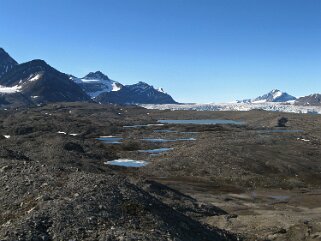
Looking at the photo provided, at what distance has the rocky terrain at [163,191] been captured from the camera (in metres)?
32.7

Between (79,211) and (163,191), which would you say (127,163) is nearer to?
(163,191)

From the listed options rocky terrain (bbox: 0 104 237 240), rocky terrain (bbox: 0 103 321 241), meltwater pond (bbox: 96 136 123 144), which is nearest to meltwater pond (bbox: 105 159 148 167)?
rocky terrain (bbox: 0 103 321 241)

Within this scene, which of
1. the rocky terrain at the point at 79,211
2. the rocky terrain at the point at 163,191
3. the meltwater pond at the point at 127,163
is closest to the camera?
the rocky terrain at the point at 79,211

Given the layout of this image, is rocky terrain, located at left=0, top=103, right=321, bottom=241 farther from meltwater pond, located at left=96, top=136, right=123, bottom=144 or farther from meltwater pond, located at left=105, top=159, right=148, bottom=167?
meltwater pond, located at left=96, top=136, right=123, bottom=144

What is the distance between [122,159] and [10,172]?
67147mm

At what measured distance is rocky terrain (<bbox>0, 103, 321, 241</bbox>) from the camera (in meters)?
32.7

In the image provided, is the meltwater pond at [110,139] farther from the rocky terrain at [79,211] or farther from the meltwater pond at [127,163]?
the rocky terrain at [79,211]

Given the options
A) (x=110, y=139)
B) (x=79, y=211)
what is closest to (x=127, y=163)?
(x=110, y=139)

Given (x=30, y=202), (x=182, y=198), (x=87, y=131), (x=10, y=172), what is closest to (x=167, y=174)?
(x=182, y=198)

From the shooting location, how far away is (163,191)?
63812 millimetres

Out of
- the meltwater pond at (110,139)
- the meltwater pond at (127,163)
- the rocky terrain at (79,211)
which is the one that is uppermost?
the rocky terrain at (79,211)

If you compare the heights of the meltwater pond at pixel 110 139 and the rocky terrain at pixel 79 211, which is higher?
A: the rocky terrain at pixel 79 211

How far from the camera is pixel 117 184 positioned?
1578 inches

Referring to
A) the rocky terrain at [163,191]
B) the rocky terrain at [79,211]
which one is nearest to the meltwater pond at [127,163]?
the rocky terrain at [163,191]
